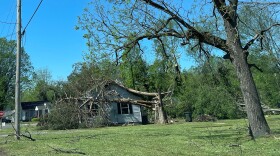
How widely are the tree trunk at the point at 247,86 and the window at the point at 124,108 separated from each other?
1060 inches

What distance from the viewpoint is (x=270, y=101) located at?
5181 cm

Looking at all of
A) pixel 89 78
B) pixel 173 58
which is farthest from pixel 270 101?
pixel 173 58

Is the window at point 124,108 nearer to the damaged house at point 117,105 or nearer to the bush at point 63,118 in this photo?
the damaged house at point 117,105

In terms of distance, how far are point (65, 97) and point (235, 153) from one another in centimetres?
2653

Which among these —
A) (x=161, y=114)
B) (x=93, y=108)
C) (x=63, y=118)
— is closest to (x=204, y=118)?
(x=161, y=114)

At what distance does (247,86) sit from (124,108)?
89.5 ft

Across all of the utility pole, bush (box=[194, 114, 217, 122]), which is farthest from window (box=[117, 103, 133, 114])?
the utility pole

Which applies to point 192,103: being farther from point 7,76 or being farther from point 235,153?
point 7,76

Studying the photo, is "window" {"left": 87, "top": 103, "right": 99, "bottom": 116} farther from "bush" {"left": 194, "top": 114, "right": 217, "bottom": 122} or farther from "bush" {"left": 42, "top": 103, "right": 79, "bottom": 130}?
"bush" {"left": 194, "top": 114, "right": 217, "bottom": 122}

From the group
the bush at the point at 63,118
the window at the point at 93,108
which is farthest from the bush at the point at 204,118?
the bush at the point at 63,118

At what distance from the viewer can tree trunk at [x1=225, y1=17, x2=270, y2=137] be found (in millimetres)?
14962

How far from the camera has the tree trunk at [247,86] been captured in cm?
1496

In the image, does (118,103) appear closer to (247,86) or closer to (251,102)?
(247,86)

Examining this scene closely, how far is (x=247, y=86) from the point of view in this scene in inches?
603
